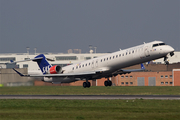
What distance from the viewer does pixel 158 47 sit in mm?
43031

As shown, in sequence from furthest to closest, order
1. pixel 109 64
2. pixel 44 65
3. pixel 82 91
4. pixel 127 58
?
pixel 44 65 → pixel 82 91 → pixel 109 64 → pixel 127 58

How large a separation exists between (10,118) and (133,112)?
27.6 ft

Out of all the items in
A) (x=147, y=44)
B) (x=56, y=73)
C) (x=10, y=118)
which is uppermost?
(x=147, y=44)

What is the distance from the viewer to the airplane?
43.4 metres

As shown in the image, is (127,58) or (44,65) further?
(44,65)

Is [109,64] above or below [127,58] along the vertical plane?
below

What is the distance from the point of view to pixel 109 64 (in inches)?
1877

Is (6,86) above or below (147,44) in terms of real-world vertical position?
below

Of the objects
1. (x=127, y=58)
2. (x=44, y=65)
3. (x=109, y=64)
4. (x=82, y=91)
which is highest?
(x=127, y=58)

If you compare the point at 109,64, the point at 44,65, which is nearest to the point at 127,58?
the point at 109,64

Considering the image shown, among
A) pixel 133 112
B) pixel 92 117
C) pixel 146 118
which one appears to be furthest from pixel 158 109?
pixel 92 117

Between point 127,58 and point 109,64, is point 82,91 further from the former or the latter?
point 127,58

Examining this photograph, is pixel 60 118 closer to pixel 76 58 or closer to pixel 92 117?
pixel 92 117

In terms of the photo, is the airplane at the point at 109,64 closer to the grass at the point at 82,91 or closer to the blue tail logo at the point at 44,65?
the blue tail logo at the point at 44,65
